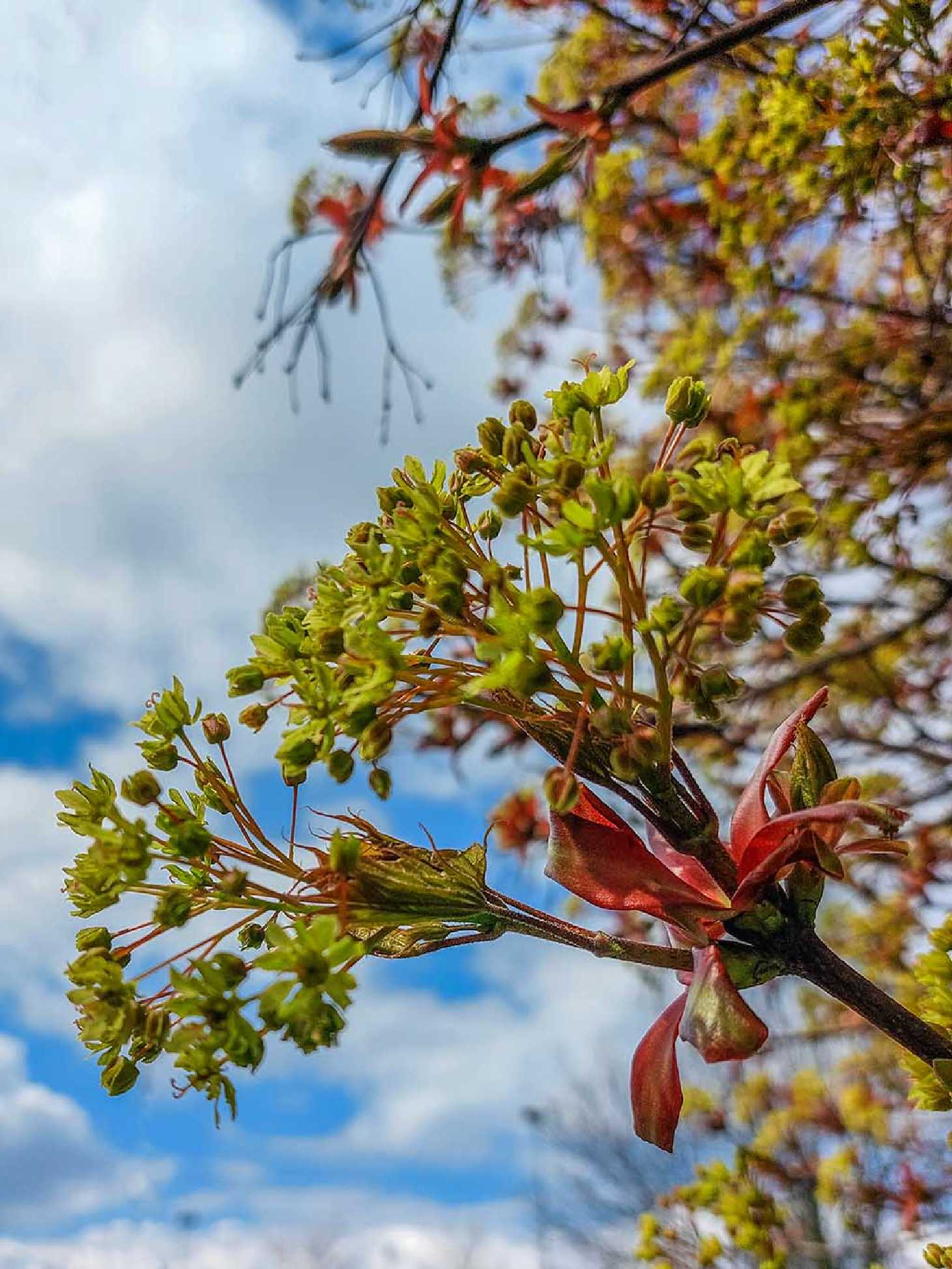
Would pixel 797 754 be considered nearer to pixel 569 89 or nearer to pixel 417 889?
pixel 417 889

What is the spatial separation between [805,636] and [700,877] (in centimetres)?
23

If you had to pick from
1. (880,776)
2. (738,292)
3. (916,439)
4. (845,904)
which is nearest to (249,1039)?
(916,439)

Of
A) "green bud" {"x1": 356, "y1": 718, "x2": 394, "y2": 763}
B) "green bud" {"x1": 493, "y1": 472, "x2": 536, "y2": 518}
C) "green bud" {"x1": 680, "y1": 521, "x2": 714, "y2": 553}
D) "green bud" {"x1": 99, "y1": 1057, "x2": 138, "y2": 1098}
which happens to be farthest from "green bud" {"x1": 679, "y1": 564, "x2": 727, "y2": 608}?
"green bud" {"x1": 99, "y1": 1057, "x2": 138, "y2": 1098}

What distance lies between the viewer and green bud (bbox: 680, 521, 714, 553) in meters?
0.88

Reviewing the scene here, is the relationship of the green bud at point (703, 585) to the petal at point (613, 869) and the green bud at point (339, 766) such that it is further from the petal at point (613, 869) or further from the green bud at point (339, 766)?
the green bud at point (339, 766)

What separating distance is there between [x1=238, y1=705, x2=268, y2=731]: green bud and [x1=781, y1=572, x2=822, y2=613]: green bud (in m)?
0.48

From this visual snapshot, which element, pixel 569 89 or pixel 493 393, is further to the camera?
pixel 493 393

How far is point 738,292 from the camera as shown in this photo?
307cm

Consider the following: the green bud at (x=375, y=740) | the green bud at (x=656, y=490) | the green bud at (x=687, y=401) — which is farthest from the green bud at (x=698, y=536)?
the green bud at (x=375, y=740)

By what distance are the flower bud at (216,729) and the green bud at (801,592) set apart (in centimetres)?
54

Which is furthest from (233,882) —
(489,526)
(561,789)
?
(489,526)

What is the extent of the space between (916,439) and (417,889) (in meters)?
2.14

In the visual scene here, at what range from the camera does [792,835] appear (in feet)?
2.83

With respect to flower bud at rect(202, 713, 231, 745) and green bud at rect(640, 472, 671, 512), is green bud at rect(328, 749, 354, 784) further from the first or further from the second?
green bud at rect(640, 472, 671, 512)
